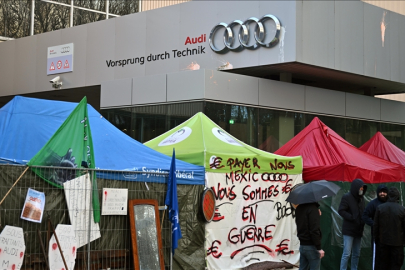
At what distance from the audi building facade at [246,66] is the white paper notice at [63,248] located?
9502mm

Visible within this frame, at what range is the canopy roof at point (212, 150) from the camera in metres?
12.3

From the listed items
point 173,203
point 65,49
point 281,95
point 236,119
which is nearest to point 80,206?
point 173,203

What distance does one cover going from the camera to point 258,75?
67.9 ft

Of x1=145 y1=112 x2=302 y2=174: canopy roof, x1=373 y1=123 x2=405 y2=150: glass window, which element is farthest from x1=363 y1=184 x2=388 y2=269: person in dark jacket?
x1=373 y1=123 x2=405 y2=150: glass window

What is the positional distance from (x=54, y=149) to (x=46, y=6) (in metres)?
24.1

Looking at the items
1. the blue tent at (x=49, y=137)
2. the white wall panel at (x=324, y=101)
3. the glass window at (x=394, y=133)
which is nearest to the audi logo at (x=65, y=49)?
the white wall panel at (x=324, y=101)

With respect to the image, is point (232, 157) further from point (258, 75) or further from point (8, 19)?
point (8, 19)

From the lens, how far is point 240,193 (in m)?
12.7

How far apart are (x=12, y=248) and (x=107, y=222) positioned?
1876mm

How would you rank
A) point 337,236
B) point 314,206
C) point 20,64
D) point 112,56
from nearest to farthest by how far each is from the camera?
point 314,206, point 337,236, point 112,56, point 20,64

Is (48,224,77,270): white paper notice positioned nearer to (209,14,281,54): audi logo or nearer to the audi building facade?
the audi building facade

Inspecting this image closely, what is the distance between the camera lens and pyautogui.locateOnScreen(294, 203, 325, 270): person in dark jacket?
9914 millimetres

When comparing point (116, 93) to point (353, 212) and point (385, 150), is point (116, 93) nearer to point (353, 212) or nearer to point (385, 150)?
point (385, 150)

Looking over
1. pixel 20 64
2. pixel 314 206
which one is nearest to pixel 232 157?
pixel 314 206
